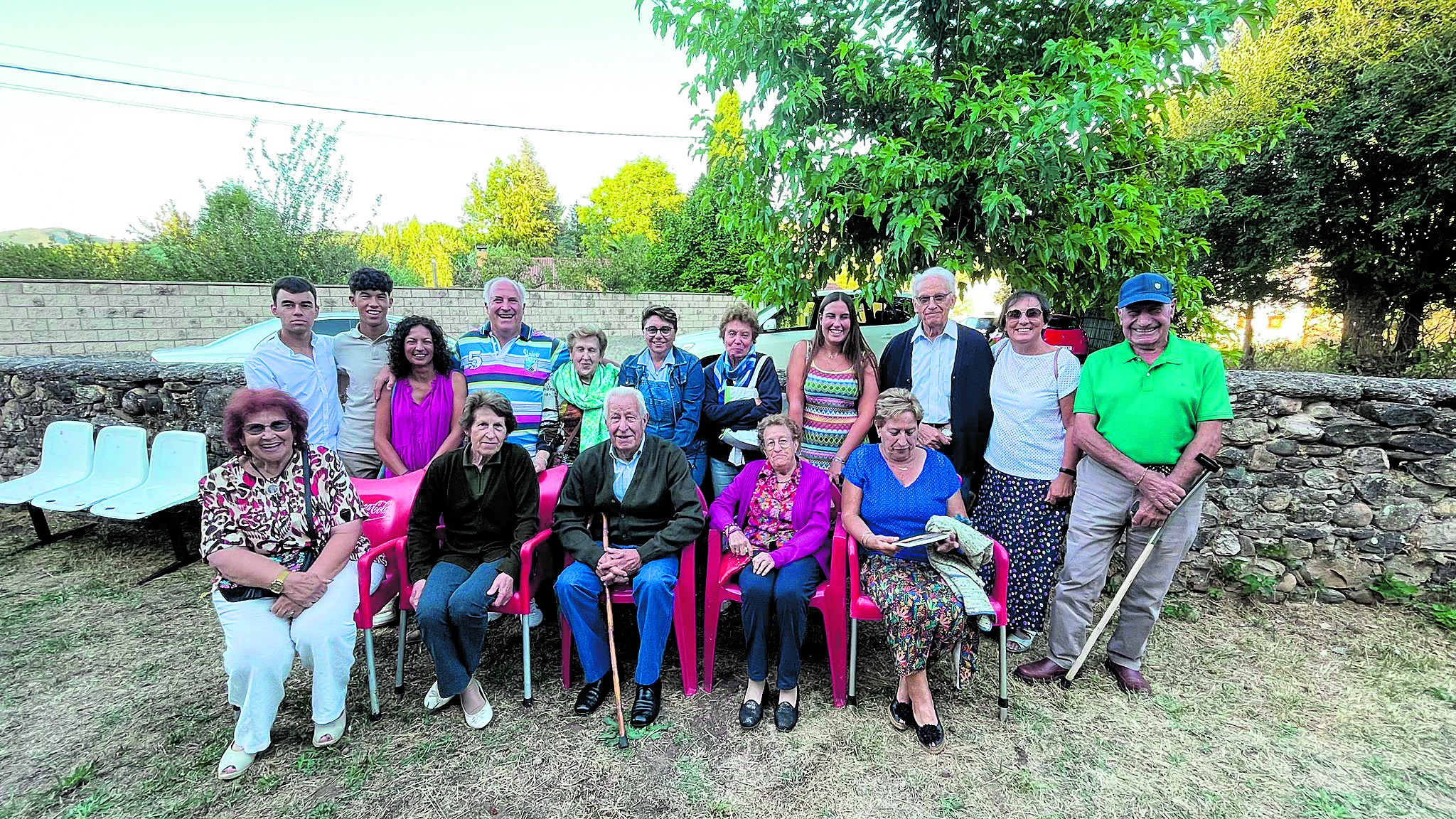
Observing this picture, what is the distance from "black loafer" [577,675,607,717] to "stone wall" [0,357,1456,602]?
337 cm

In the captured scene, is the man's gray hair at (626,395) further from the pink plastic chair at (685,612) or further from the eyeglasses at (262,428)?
the eyeglasses at (262,428)

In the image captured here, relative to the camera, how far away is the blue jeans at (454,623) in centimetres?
250

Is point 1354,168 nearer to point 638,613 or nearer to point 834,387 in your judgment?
point 834,387

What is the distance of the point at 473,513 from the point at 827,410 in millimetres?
1742

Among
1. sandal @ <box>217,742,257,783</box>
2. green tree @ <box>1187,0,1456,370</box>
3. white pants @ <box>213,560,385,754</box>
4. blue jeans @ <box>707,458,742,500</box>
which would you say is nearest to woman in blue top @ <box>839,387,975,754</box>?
blue jeans @ <box>707,458,742,500</box>

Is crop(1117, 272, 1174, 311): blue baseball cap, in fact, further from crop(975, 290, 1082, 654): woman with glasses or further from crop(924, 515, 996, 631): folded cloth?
crop(924, 515, 996, 631): folded cloth

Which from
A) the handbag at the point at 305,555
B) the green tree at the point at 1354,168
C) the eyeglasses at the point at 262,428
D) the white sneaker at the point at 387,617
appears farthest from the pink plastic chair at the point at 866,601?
the green tree at the point at 1354,168

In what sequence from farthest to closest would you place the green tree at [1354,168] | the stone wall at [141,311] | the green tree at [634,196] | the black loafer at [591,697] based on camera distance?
the green tree at [634,196] → the stone wall at [141,311] → the green tree at [1354,168] → the black loafer at [591,697]

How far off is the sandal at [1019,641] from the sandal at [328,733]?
2850mm

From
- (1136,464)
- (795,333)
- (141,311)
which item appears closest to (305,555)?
(1136,464)

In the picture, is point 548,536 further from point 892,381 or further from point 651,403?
point 892,381

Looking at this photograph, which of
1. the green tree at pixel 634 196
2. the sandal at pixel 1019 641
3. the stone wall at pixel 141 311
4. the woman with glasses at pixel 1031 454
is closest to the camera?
the woman with glasses at pixel 1031 454

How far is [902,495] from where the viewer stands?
8.86 feet

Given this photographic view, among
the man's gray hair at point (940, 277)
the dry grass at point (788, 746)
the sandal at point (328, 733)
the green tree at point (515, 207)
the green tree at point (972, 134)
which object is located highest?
the green tree at point (515, 207)
